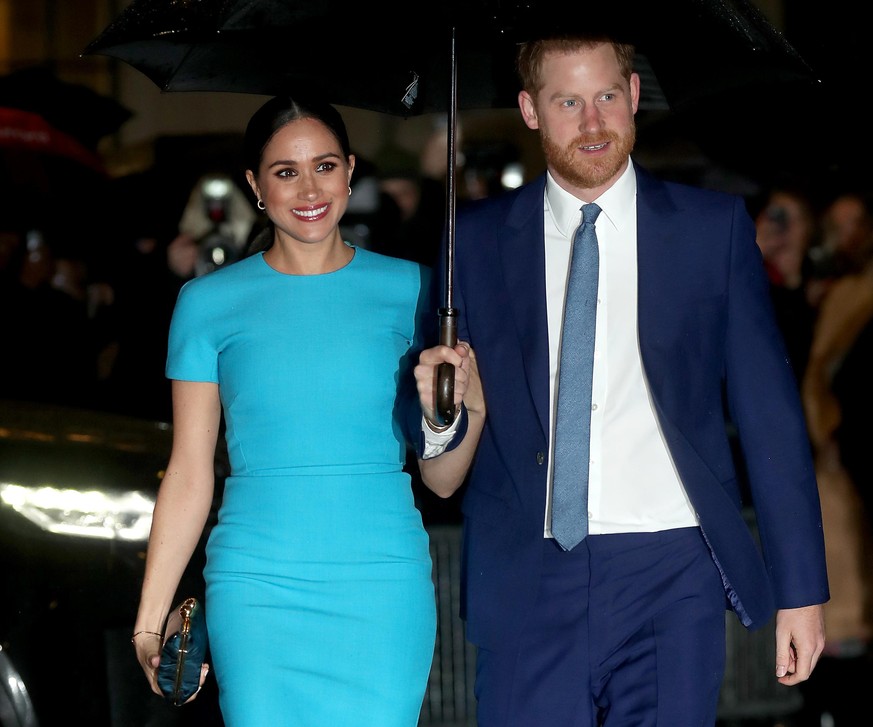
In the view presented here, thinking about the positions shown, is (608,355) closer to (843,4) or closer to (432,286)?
(432,286)

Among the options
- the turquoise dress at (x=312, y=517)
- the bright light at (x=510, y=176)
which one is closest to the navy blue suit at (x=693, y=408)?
the turquoise dress at (x=312, y=517)

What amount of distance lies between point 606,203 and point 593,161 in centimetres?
11

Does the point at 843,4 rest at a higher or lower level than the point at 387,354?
higher

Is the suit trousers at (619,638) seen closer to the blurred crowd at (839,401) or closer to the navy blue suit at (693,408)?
the navy blue suit at (693,408)

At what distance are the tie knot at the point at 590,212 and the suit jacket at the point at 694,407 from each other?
0.37ft

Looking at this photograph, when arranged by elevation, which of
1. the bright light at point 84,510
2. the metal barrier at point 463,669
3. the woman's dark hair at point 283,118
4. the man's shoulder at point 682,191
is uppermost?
the woman's dark hair at point 283,118

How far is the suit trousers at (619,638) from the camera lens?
349 centimetres

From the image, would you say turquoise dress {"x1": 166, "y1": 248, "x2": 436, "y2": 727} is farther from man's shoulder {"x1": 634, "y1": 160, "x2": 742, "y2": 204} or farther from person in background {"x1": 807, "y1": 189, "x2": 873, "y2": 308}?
person in background {"x1": 807, "y1": 189, "x2": 873, "y2": 308}

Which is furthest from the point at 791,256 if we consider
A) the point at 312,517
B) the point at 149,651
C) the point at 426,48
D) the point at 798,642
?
the point at 149,651

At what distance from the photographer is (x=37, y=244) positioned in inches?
367

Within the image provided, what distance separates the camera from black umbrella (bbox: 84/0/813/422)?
339 cm

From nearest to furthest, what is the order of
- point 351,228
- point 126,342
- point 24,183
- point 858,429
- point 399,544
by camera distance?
1. point 399,544
2. point 858,429
3. point 126,342
4. point 24,183
5. point 351,228

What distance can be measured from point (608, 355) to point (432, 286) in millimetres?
557

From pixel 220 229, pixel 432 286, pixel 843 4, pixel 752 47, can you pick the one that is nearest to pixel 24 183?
pixel 220 229
